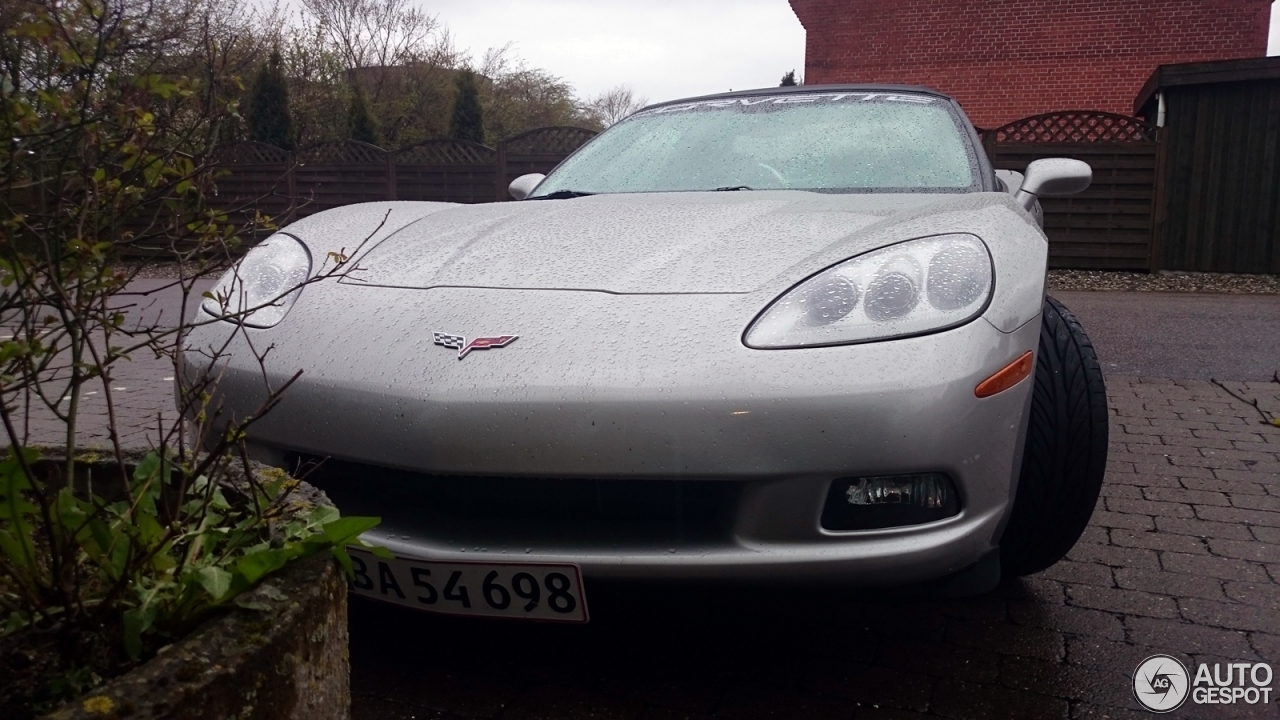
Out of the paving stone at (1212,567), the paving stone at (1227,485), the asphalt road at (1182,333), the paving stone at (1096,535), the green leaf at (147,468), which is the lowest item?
the asphalt road at (1182,333)

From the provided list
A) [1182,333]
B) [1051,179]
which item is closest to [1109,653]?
[1051,179]

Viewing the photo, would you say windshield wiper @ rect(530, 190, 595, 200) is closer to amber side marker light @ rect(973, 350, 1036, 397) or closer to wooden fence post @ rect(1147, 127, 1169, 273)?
amber side marker light @ rect(973, 350, 1036, 397)

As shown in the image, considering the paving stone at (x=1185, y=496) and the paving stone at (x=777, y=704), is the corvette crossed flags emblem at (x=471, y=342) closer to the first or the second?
the paving stone at (x=777, y=704)

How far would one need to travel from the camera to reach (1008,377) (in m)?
1.88

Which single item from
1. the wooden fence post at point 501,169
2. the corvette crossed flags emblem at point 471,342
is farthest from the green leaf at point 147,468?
the wooden fence post at point 501,169

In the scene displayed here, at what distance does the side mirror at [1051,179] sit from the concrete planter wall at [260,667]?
8.64 ft

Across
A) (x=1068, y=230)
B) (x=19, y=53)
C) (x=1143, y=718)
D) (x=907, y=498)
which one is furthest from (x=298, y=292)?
(x=1068, y=230)

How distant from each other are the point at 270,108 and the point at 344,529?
1769 cm

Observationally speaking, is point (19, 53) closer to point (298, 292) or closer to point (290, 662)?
point (290, 662)

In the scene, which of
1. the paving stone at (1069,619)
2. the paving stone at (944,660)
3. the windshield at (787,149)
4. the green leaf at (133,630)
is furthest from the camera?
the windshield at (787,149)

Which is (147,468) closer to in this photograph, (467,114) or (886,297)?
(886,297)

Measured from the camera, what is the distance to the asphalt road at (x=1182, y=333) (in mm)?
5836

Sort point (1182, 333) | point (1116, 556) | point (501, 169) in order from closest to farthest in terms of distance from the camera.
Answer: point (1116, 556)
point (1182, 333)
point (501, 169)

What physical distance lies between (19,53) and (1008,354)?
1.68 meters
